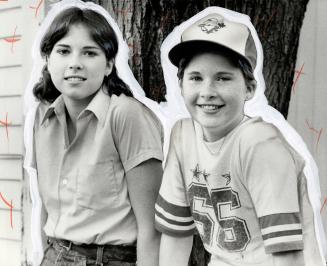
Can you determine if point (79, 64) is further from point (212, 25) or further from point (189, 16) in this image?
point (212, 25)

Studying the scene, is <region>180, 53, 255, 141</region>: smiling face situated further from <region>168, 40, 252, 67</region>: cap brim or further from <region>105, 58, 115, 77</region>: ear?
<region>105, 58, 115, 77</region>: ear

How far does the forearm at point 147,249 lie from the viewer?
245 centimetres

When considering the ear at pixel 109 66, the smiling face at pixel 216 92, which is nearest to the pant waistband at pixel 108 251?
the smiling face at pixel 216 92

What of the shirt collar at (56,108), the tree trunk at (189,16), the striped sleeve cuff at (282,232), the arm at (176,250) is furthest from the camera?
the shirt collar at (56,108)

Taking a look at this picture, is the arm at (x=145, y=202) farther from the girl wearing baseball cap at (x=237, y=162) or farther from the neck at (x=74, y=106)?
the neck at (x=74, y=106)

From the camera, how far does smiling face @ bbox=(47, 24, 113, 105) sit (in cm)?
247

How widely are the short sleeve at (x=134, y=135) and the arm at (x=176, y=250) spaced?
13.2 inches

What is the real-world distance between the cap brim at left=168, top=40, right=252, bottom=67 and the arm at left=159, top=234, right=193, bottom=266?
713 millimetres

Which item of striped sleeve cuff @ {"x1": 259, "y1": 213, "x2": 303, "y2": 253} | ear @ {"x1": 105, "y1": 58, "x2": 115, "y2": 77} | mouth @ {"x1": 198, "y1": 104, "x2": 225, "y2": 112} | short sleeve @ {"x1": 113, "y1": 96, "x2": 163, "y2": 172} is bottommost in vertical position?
striped sleeve cuff @ {"x1": 259, "y1": 213, "x2": 303, "y2": 253}

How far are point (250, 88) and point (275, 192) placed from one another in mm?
417

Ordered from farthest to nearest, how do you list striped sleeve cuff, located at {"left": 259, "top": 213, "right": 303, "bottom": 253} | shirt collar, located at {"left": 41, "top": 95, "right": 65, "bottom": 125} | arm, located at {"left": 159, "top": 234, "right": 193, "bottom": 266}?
1. shirt collar, located at {"left": 41, "top": 95, "right": 65, "bottom": 125}
2. arm, located at {"left": 159, "top": 234, "right": 193, "bottom": 266}
3. striped sleeve cuff, located at {"left": 259, "top": 213, "right": 303, "bottom": 253}

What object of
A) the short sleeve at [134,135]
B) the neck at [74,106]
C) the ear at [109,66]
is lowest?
the short sleeve at [134,135]

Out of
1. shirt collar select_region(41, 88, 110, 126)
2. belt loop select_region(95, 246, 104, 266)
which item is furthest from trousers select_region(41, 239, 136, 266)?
shirt collar select_region(41, 88, 110, 126)

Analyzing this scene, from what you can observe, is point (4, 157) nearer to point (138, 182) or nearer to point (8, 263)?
point (8, 263)
